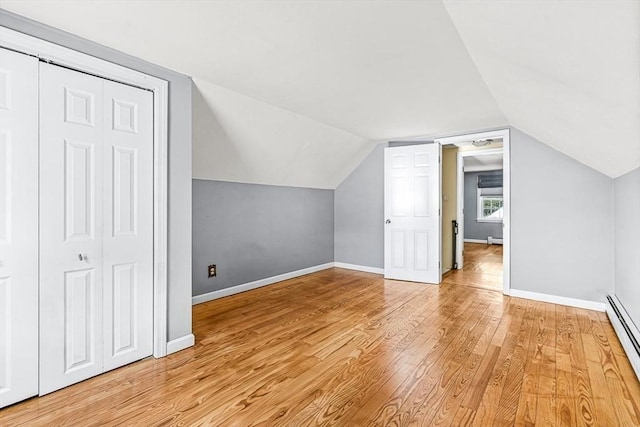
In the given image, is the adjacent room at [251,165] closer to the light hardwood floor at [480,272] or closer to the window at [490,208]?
the light hardwood floor at [480,272]

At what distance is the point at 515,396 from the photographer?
1.87 meters

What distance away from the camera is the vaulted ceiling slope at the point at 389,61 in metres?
1.38

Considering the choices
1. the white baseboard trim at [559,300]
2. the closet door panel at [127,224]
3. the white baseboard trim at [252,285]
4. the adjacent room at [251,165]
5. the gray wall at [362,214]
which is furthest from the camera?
the gray wall at [362,214]

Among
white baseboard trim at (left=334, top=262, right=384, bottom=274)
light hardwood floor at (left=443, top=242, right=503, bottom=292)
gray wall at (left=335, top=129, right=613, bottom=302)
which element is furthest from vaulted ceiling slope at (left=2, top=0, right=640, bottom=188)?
white baseboard trim at (left=334, top=262, right=384, bottom=274)

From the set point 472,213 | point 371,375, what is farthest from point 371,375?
point 472,213

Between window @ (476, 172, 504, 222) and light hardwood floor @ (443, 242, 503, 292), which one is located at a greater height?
window @ (476, 172, 504, 222)

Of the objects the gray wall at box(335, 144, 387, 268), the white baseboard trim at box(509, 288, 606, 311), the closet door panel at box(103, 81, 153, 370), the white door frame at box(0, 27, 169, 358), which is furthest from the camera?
the gray wall at box(335, 144, 387, 268)

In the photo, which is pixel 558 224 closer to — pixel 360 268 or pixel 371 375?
pixel 360 268

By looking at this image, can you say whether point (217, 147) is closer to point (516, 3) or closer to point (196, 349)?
point (196, 349)

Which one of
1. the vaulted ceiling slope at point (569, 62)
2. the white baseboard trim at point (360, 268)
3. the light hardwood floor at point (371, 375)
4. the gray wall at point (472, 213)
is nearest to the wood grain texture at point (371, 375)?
the light hardwood floor at point (371, 375)

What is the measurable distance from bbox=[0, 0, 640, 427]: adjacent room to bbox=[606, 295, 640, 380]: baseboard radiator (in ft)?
0.09

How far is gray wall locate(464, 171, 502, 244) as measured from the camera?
9889 millimetres

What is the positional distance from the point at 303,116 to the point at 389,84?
1287mm

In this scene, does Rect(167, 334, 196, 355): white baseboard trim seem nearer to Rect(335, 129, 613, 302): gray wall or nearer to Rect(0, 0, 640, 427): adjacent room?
Rect(0, 0, 640, 427): adjacent room
